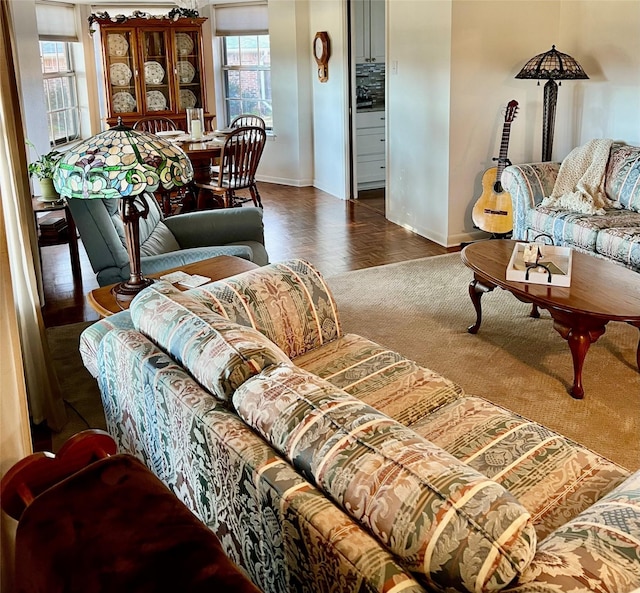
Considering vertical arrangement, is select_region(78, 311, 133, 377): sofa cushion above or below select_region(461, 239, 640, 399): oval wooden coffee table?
above

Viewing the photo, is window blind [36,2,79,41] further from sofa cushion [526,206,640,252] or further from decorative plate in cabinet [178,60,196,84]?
sofa cushion [526,206,640,252]

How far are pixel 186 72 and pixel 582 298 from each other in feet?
20.1

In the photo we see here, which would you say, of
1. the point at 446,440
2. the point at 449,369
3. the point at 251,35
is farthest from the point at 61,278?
the point at 251,35

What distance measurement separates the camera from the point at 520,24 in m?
5.16

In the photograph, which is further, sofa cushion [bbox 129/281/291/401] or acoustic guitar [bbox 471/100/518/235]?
acoustic guitar [bbox 471/100/518/235]

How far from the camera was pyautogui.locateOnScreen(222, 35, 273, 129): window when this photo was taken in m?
8.22

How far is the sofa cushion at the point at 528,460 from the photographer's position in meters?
1.70

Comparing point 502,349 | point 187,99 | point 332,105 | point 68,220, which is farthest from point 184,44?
point 502,349

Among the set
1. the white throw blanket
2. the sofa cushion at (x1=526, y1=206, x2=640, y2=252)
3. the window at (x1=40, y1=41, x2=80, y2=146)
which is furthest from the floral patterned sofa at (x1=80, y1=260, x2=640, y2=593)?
the window at (x1=40, y1=41, x2=80, y2=146)

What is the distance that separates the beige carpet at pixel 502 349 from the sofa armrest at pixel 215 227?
2.36 ft

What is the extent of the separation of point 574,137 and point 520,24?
934mm

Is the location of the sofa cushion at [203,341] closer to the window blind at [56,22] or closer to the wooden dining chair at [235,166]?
the wooden dining chair at [235,166]

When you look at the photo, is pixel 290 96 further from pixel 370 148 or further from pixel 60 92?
pixel 60 92

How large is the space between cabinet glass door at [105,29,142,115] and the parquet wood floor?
200cm
